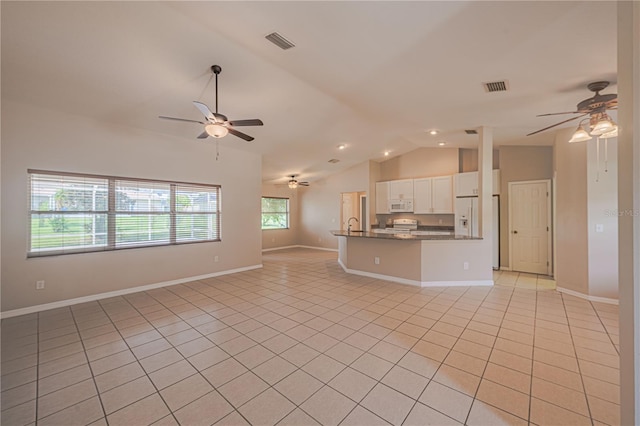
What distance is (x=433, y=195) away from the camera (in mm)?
7102

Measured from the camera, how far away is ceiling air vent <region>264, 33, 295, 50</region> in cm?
257

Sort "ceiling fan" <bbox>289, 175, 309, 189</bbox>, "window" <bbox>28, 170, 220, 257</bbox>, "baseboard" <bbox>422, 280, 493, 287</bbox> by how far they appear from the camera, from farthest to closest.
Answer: "ceiling fan" <bbox>289, 175, 309, 189</bbox> → "baseboard" <bbox>422, 280, 493, 287</bbox> → "window" <bbox>28, 170, 220, 257</bbox>

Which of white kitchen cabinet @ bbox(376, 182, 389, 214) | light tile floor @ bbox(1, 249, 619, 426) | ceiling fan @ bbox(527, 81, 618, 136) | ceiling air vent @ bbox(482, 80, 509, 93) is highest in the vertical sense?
ceiling air vent @ bbox(482, 80, 509, 93)

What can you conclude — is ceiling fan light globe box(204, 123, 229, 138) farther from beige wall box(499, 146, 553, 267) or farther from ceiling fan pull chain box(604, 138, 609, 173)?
beige wall box(499, 146, 553, 267)

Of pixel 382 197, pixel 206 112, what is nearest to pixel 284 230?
pixel 382 197

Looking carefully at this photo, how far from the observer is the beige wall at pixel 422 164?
275 inches

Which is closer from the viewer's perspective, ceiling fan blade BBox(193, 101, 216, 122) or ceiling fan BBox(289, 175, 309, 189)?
ceiling fan blade BBox(193, 101, 216, 122)

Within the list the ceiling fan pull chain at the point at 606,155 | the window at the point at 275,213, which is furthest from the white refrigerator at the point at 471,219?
the window at the point at 275,213

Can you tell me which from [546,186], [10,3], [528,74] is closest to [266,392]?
[10,3]

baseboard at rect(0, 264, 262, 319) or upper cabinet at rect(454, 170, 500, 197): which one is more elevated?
upper cabinet at rect(454, 170, 500, 197)

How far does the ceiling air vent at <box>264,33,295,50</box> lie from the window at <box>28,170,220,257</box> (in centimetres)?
352

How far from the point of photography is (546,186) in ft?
18.2

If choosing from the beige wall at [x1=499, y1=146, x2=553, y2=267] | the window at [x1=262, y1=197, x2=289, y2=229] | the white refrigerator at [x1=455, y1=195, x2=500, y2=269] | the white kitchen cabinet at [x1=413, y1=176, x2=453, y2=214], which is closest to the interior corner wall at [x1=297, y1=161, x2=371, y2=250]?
the window at [x1=262, y1=197, x2=289, y2=229]

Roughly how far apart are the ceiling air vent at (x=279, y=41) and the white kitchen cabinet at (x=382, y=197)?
5.97 metres
